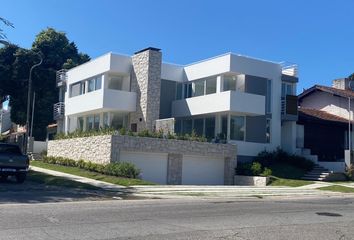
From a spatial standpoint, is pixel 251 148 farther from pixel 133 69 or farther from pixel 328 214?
pixel 328 214

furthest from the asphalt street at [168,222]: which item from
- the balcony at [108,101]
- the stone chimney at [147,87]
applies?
the balcony at [108,101]

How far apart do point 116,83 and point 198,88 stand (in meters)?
6.11

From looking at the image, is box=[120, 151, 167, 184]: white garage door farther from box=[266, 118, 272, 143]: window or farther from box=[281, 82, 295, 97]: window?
box=[281, 82, 295, 97]: window

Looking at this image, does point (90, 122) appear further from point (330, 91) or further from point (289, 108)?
point (330, 91)

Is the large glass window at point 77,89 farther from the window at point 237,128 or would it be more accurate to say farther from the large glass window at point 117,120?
the window at point 237,128

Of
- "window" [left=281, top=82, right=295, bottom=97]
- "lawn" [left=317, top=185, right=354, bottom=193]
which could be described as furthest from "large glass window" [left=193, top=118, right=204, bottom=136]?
"lawn" [left=317, top=185, right=354, bottom=193]

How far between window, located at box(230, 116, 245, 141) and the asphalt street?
20009 mm

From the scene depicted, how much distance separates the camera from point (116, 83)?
124 feet

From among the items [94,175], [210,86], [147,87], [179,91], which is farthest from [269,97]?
[94,175]

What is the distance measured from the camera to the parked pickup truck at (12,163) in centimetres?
2274

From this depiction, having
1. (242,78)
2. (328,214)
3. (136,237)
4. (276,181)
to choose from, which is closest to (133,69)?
(242,78)

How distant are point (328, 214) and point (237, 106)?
2007 cm

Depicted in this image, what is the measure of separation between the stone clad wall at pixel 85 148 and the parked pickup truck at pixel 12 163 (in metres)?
6.53

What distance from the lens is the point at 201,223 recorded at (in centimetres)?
1176
